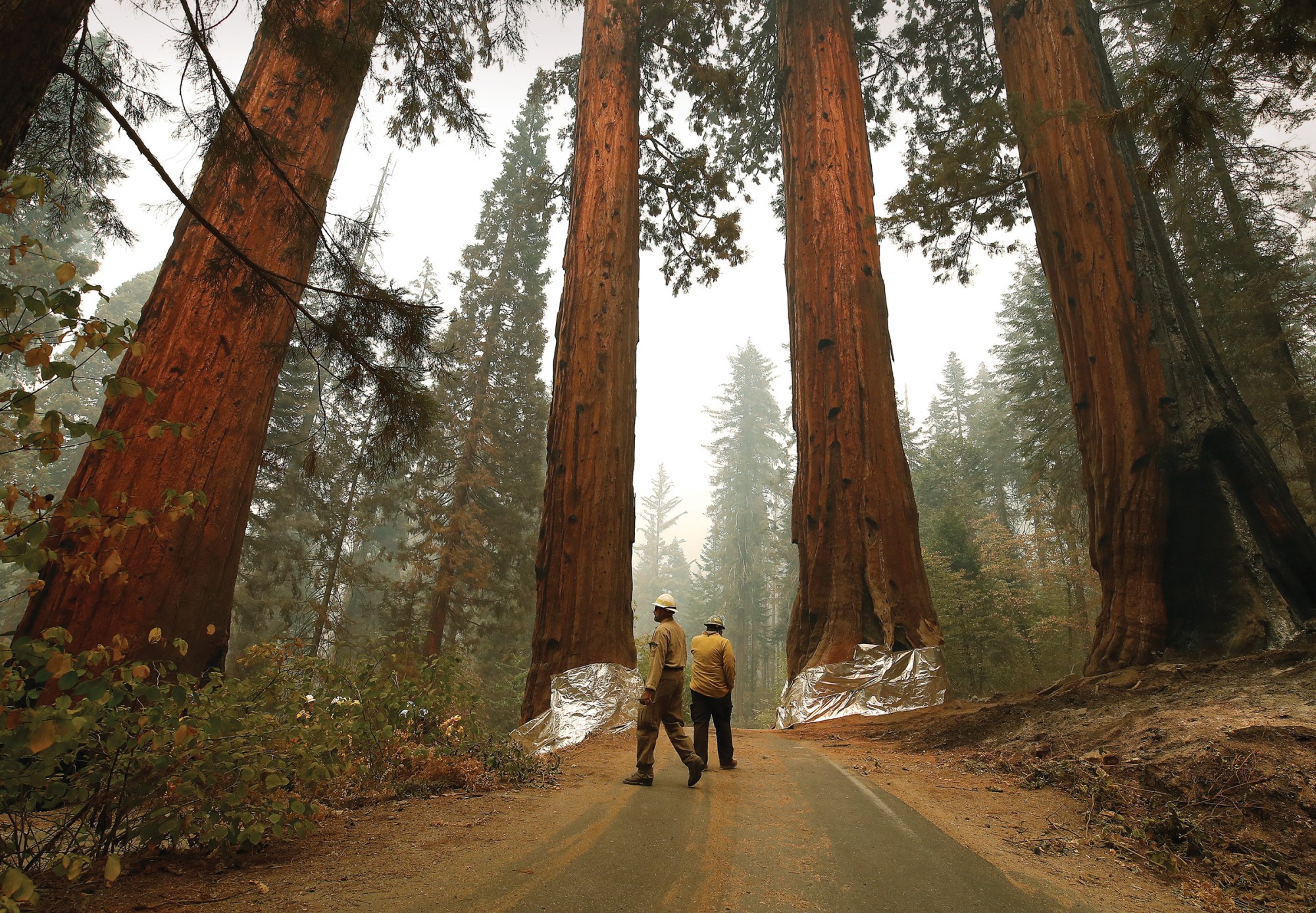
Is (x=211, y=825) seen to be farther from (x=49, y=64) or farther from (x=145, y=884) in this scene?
(x=49, y=64)

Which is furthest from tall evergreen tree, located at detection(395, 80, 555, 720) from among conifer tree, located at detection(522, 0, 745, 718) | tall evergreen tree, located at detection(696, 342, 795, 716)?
tall evergreen tree, located at detection(696, 342, 795, 716)

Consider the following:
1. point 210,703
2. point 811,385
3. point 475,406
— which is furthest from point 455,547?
point 210,703

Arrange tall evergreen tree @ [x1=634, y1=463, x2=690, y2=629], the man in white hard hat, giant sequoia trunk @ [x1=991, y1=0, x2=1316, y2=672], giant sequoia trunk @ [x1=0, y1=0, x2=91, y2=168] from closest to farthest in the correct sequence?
1. giant sequoia trunk @ [x1=0, y1=0, x2=91, y2=168]
2. the man in white hard hat
3. giant sequoia trunk @ [x1=991, y1=0, x2=1316, y2=672]
4. tall evergreen tree @ [x1=634, y1=463, x2=690, y2=629]

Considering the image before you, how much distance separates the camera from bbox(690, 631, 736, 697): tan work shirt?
5184 mm

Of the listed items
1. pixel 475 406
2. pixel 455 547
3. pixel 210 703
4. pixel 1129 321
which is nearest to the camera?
pixel 210 703

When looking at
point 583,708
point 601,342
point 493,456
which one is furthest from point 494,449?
point 583,708

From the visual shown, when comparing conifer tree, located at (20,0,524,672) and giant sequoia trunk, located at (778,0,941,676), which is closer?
conifer tree, located at (20,0,524,672)

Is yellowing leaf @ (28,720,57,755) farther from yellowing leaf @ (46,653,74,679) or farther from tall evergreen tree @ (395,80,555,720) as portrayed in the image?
tall evergreen tree @ (395,80,555,720)

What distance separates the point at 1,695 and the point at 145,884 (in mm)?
997

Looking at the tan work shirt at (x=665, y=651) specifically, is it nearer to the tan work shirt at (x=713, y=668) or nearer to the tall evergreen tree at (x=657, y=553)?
the tan work shirt at (x=713, y=668)

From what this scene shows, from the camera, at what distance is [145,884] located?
2133 mm

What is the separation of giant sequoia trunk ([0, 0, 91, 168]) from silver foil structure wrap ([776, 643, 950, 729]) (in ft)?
27.6

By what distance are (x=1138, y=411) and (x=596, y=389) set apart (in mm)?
6301

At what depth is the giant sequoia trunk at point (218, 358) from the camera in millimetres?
3859
